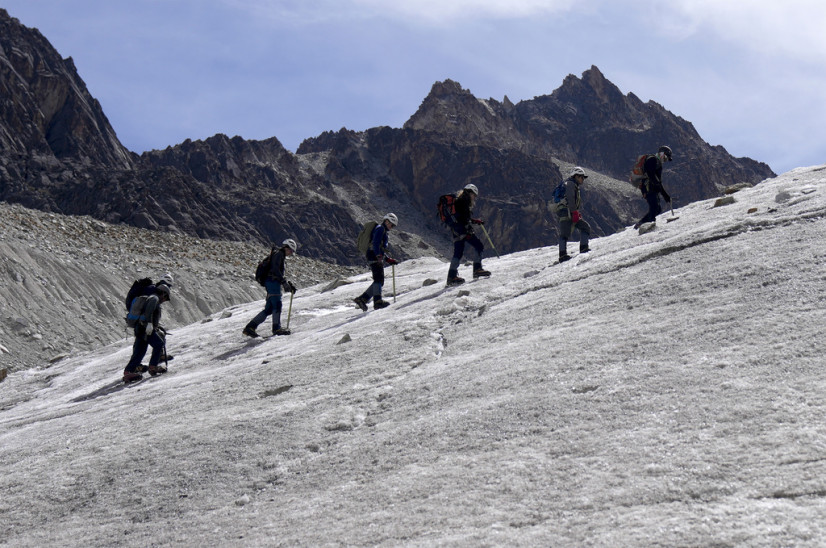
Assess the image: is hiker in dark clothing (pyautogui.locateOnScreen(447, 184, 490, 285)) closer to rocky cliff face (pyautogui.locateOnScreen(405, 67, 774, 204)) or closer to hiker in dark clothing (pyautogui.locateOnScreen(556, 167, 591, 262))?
hiker in dark clothing (pyautogui.locateOnScreen(556, 167, 591, 262))

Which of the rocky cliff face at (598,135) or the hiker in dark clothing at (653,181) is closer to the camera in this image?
the hiker in dark clothing at (653,181)

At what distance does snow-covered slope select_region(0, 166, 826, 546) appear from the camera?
4.41 metres

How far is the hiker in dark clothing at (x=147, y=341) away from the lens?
12.1 m

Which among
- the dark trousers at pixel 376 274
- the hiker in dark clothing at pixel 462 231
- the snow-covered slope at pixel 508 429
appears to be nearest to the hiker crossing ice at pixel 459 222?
the hiker in dark clothing at pixel 462 231

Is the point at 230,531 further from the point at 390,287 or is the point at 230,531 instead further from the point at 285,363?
the point at 390,287

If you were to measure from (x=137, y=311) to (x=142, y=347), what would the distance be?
24.2 inches

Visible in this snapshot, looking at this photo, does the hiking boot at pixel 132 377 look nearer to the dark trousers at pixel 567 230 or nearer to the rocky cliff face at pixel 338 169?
the dark trousers at pixel 567 230

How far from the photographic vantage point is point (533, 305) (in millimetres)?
9828

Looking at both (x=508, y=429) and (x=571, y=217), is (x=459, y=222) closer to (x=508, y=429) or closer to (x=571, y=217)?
(x=571, y=217)

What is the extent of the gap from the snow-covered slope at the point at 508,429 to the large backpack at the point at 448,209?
3.13m

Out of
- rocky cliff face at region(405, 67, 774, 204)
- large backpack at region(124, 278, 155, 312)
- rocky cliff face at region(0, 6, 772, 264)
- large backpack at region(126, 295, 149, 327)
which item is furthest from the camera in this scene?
rocky cliff face at region(405, 67, 774, 204)

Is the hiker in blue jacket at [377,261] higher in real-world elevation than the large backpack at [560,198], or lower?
lower

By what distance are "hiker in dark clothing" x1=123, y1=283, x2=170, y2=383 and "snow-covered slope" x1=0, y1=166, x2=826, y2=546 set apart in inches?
38.4

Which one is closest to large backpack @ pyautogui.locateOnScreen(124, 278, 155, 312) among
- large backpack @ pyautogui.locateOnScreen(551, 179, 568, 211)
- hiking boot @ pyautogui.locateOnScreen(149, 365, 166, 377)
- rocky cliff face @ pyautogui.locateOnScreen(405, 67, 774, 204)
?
hiking boot @ pyautogui.locateOnScreen(149, 365, 166, 377)
